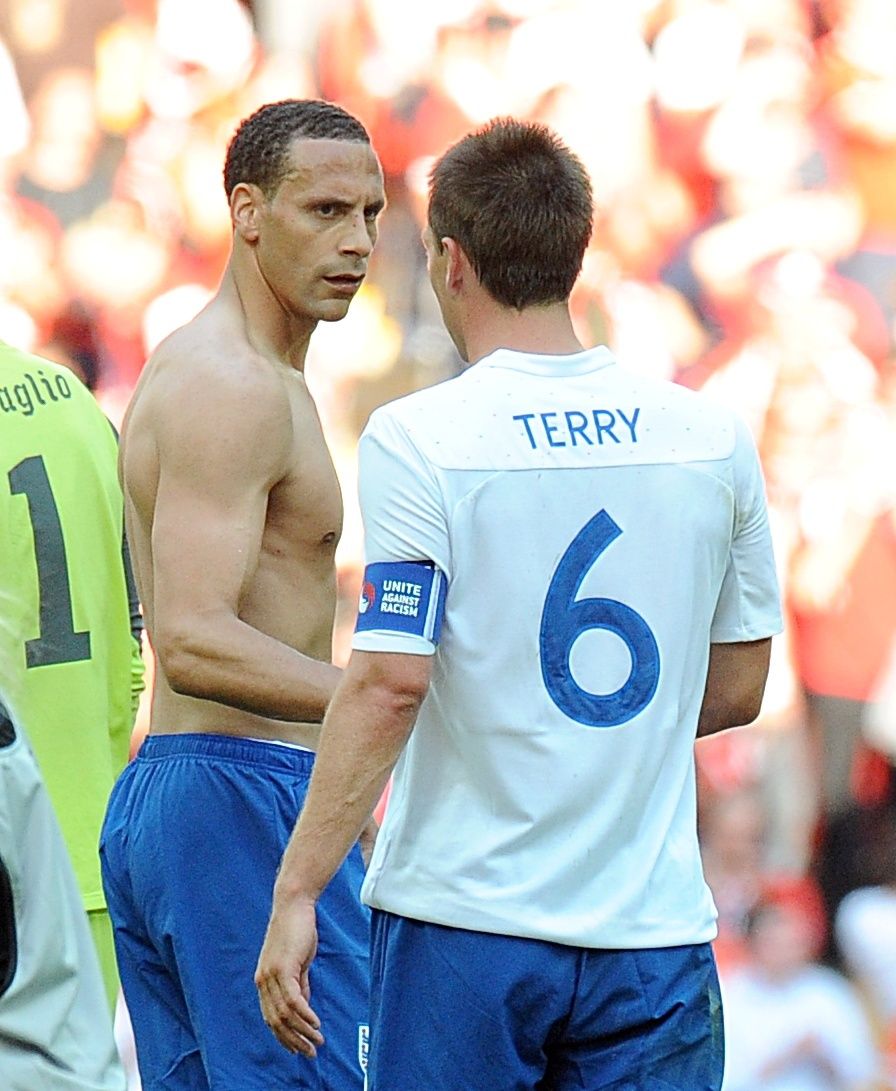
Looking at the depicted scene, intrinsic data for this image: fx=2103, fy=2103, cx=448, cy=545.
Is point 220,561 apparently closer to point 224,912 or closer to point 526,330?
point 224,912

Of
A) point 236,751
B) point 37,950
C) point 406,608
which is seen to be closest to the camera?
point 37,950

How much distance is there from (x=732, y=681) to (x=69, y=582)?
4.11 ft

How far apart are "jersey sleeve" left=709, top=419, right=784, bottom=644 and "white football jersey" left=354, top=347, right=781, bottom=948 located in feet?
0.27

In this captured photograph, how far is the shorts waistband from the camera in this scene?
3059 mm

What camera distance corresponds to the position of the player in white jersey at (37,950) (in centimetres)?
212

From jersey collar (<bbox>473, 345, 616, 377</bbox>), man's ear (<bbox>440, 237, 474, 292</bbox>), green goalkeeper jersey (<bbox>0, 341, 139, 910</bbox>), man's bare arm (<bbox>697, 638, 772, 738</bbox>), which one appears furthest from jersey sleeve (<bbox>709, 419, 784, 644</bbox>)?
green goalkeeper jersey (<bbox>0, 341, 139, 910</bbox>)

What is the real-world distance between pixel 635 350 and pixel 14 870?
3277 millimetres

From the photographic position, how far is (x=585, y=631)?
2.45 m

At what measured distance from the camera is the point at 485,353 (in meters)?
2.56

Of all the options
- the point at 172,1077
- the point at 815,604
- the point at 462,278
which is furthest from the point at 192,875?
the point at 815,604

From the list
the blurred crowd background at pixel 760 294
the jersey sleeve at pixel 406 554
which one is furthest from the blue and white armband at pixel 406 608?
the blurred crowd background at pixel 760 294

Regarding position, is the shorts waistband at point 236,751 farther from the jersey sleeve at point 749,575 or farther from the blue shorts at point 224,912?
the jersey sleeve at point 749,575

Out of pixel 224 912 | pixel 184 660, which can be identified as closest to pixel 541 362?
pixel 184 660

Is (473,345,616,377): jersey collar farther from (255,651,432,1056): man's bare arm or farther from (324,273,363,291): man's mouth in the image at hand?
(324,273,363,291): man's mouth
